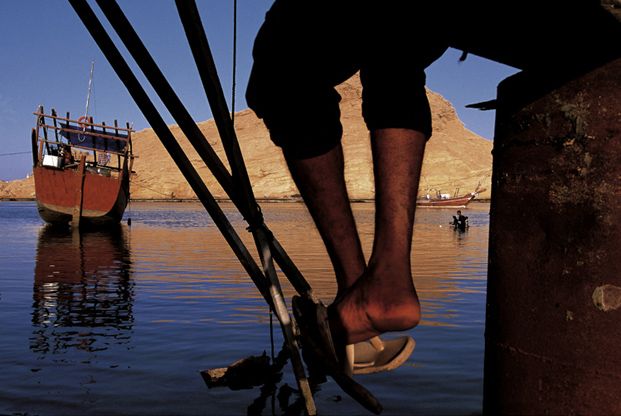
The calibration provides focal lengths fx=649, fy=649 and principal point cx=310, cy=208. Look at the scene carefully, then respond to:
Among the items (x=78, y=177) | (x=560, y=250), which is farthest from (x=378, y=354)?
(x=78, y=177)

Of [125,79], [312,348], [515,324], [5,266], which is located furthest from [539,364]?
[5,266]

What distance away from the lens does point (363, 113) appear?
1.69 m

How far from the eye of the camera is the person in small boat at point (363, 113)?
1.61 m

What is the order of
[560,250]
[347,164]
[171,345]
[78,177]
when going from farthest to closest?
1. [347,164]
2. [78,177]
3. [171,345]
4. [560,250]

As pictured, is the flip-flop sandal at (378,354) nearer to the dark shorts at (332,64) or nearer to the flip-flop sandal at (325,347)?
the flip-flop sandal at (325,347)

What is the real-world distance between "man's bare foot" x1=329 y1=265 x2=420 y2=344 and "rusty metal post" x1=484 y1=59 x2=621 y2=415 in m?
0.26

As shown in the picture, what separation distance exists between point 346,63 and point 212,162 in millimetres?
699

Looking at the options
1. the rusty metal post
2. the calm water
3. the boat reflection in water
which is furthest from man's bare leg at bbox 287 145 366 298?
the boat reflection in water

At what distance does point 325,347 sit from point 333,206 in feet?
1.28

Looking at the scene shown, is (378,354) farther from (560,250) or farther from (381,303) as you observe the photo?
(560,250)

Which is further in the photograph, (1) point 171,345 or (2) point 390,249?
(1) point 171,345

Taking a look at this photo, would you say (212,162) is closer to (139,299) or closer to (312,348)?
(312,348)

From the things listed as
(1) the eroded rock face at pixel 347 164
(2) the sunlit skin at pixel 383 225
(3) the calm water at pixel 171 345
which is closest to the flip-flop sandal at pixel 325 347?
(2) the sunlit skin at pixel 383 225

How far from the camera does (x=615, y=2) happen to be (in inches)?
58.1
